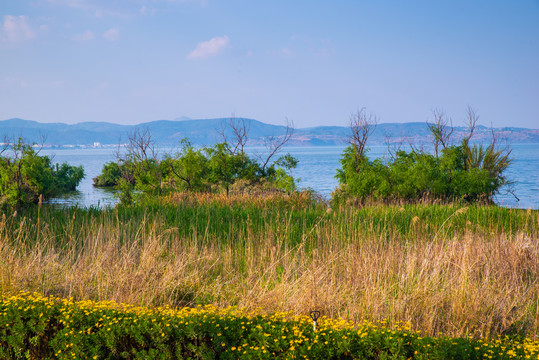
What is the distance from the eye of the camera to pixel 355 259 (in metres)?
5.57

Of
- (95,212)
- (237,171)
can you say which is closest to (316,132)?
(237,171)

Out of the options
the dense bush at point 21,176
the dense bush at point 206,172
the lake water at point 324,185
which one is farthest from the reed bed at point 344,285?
the dense bush at point 21,176

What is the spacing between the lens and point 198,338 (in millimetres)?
3357

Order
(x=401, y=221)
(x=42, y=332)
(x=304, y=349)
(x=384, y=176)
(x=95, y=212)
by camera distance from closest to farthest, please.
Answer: (x=304, y=349) < (x=42, y=332) < (x=401, y=221) < (x=95, y=212) < (x=384, y=176)

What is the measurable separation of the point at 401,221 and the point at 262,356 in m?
6.89

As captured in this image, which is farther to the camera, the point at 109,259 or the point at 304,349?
the point at 109,259

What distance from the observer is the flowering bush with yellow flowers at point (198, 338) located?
3.06m

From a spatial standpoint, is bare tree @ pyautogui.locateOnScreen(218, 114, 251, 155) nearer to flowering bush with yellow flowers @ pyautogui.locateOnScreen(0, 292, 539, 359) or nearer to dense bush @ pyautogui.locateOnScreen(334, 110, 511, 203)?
dense bush @ pyautogui.locateOnScreen(334, 110, 511, 203)

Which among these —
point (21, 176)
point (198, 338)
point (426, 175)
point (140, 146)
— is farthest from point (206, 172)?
point (198, 338)

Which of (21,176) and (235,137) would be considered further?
(235,137)

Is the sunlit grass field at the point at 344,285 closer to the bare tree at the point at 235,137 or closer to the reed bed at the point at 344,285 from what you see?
the reed bed at the point at 344,285

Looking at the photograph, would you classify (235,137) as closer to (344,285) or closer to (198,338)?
(344,285)

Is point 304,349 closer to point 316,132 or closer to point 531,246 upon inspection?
point 531,246

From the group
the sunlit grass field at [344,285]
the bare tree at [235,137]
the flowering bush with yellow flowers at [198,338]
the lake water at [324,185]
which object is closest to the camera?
the flowering bush with yellow flowers at [198,338]
